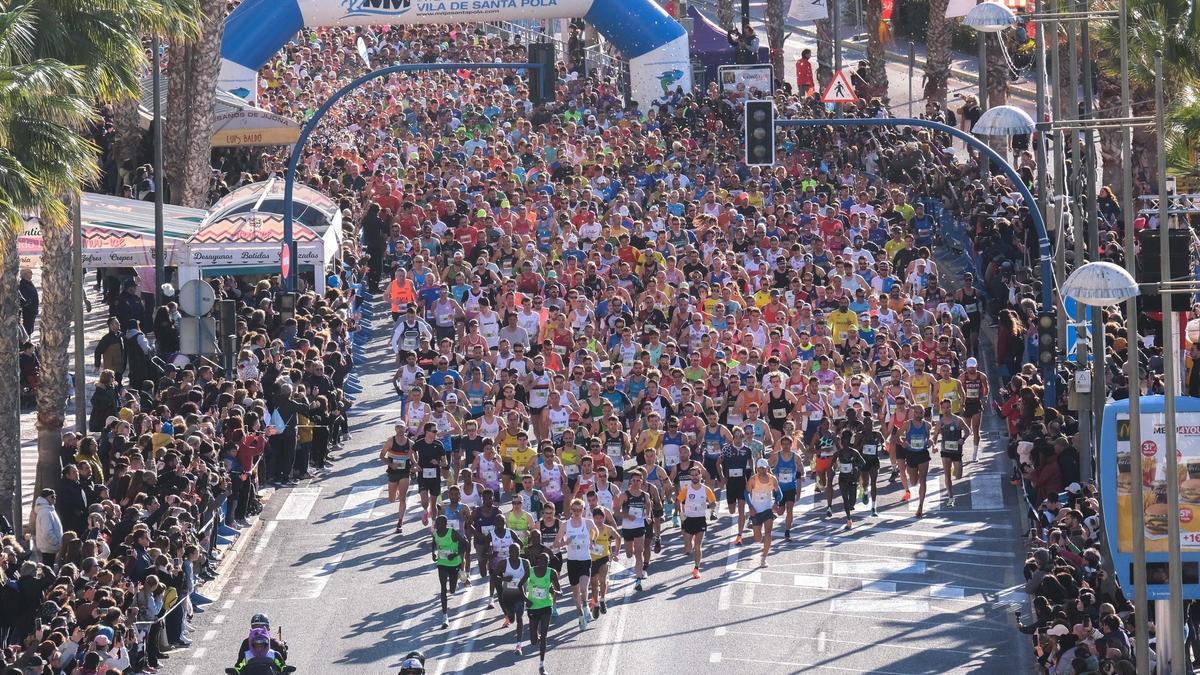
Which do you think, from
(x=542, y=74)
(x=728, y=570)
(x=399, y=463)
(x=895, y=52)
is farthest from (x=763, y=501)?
(x=895, y=52)

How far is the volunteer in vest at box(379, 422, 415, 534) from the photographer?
87.1 feet

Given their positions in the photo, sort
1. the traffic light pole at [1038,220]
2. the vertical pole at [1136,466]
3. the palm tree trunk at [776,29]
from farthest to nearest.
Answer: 1. the palm tree trunk at [776,29]
2. the traffic light pole at [1038,220]
3. the vertical pole at [1136,466]

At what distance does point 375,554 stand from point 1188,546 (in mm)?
9803

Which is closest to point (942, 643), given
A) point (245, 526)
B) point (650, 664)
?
point (650, 664)

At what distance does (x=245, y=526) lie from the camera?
2714 centimetres

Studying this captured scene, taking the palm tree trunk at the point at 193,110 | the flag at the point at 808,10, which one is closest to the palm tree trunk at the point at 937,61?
the flag at the point at 808,10

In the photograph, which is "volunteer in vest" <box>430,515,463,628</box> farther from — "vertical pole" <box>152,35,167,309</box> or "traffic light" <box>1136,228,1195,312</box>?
"vertical pole" <box>152,35,167,309</box>

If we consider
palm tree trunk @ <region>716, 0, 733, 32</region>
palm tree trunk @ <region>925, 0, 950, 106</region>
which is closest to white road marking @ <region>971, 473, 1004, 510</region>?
palm tree trunk @ <region>925, 0, 950, 106</region>

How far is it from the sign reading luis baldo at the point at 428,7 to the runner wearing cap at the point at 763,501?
2226 cm

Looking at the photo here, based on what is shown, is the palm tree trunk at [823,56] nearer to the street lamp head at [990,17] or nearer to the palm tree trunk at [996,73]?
the palm tree trunk at [996,73]

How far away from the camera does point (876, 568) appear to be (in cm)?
2550

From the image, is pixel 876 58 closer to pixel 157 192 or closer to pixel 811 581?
pixel 157 192

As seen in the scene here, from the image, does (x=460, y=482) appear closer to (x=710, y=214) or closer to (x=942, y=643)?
(x=942, y=643)

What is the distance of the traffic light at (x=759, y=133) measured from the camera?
30.4 meters
